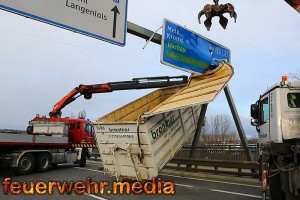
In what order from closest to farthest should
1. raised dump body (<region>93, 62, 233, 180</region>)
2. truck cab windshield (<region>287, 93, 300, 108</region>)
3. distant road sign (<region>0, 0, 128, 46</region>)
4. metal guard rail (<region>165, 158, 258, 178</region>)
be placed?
distant road sign (<region>0, 0, 128, 46</region>), truck cab windshield (<region>287, 93, 300, 108</region>), raised dump body (<region>93, 62, 233, 180</region>), metal guard rail (<region>165, 158, 258, 178</region>)

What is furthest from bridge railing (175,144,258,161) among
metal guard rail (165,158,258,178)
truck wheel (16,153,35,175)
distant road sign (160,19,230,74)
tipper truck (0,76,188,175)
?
truck wheel (16,153,35,175)

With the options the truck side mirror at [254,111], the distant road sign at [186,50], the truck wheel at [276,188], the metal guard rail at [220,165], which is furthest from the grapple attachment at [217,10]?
the metal guard rail at [220,165]

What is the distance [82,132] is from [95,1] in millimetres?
14151

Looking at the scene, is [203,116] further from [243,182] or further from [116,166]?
[116,166]

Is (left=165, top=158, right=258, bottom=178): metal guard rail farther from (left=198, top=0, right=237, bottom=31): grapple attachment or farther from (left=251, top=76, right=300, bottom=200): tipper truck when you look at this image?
(left=198, top=0, right=237, bottom=31): grapple attachment

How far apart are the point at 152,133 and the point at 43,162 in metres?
8.61

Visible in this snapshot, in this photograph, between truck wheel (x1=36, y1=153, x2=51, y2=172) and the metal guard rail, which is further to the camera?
truck wheel (x1=36, y1=153, x2=51, y2=172)

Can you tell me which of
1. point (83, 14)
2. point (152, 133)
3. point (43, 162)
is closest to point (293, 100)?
point (152, 133)

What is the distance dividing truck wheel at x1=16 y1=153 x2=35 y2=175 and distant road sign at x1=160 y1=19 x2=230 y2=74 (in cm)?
860

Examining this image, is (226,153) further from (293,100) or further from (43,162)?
(293,100)

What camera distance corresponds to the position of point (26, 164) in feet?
49.6

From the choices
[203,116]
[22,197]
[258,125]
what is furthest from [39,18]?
[203,116]

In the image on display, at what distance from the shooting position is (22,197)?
29.2 ft

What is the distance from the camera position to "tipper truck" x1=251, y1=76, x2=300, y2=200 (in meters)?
6.30
